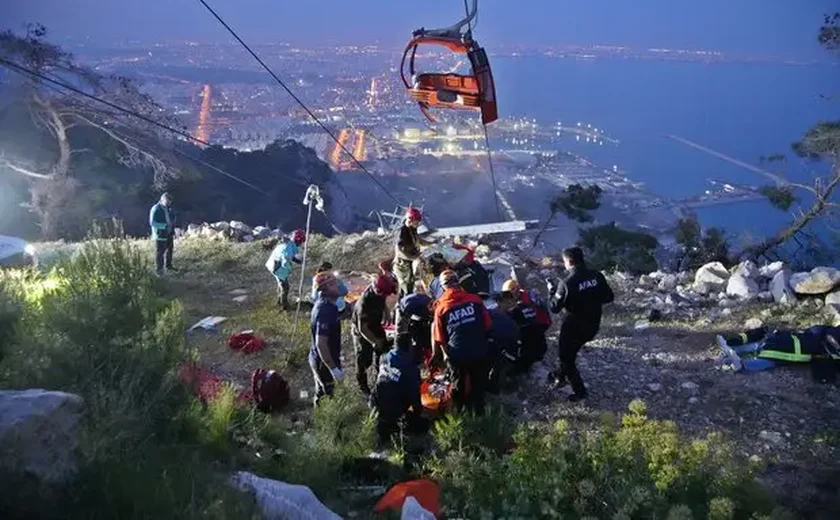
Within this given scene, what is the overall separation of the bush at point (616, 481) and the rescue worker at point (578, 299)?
1.93 meters

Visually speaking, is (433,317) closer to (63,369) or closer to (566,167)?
(63,369)

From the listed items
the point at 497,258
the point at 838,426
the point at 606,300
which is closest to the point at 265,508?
the point at 606,300

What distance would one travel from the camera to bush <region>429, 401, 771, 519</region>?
4.23 meters

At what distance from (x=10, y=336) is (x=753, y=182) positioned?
80891 mm

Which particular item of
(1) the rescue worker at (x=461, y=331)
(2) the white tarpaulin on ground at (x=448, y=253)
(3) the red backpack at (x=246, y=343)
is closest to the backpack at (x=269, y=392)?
(3) the red backpack at (x=246, y=343)

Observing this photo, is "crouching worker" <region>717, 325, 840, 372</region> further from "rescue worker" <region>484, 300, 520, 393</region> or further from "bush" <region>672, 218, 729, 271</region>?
"bush" <region>672, 218, 729, 271</region>

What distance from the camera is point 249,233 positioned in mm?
18266

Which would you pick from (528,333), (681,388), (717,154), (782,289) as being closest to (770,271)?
(782,289)

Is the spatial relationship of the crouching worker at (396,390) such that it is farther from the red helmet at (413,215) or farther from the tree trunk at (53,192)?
the tree trunk at (53,192)

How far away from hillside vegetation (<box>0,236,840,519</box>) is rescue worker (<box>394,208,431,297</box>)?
6.31ft

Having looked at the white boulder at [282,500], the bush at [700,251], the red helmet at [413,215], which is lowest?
the bush at [700,251]

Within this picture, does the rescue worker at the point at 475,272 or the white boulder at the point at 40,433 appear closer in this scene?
the white boulder at the point at 40,433

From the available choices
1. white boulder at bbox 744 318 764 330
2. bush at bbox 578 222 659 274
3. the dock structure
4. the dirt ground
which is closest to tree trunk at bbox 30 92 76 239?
Answer: the dirt ground

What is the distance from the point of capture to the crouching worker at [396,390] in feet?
19.7
